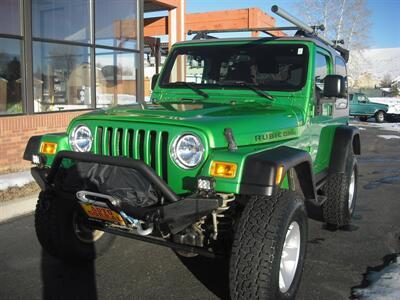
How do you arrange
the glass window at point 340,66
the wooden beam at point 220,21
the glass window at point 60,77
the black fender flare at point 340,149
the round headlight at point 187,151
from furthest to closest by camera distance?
1. the wooden beam at point 220,21
2. the glass window at point 60,77
3. the glass window at point 340,66
4. the black fender flare at point 340,149
5. the round headlight at point 187,151

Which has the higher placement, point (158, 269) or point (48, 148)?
point (48, 148)

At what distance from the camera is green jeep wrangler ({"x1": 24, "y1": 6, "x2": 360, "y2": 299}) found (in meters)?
2.85

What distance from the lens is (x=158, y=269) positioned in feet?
13.0

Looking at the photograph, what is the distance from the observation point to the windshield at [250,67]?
4320mm

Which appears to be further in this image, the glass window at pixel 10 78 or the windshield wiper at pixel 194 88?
the glass window at pixel 10 78

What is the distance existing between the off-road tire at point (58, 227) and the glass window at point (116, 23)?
21.6 ft

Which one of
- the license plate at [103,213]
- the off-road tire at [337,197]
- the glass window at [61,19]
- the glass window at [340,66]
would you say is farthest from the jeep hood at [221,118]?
the glass window at [61,19]

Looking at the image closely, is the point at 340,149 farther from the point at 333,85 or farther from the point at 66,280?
the point at 66,280

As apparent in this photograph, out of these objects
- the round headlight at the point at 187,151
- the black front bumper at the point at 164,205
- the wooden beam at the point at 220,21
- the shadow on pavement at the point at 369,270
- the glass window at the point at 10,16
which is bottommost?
the shadow on pavement at the point at 369,270

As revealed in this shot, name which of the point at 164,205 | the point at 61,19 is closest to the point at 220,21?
the point at 61,19

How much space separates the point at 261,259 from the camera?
2854 millimetres

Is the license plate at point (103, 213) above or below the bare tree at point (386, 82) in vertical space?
below

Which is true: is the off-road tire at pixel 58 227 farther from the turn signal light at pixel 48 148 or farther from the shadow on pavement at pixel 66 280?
the turn signal light at pixel 48 148

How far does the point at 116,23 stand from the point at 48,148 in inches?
285
